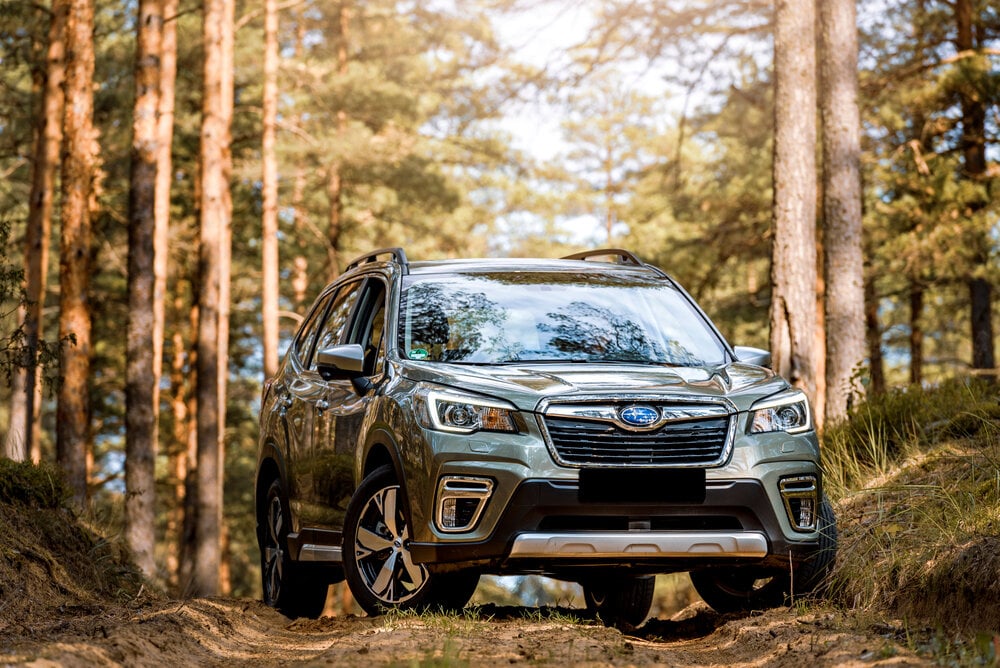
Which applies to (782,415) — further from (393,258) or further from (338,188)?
(338,188)

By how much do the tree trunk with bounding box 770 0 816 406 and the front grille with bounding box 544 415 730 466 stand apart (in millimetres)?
7502

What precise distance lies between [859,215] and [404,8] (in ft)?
81.4

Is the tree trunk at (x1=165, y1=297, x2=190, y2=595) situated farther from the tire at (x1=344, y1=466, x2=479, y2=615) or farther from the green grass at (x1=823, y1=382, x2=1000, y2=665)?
the tire at (x1=344, y1=466, x2=479, y2=615)

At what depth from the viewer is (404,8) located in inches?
1487

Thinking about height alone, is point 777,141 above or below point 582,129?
below

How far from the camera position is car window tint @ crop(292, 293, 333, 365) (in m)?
9.25

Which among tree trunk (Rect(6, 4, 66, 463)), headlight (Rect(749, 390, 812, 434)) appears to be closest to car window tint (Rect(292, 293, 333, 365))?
headlight (Rect(749, 390, 812, 434))

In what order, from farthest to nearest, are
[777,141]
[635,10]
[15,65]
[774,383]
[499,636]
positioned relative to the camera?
[15,65], [635,10], [777,141], [774,383], [499,636]

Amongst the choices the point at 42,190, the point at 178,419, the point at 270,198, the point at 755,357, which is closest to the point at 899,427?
the point at 755,357

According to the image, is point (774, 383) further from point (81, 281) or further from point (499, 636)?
point (81, 281)

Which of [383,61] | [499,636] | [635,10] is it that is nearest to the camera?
[499,636]

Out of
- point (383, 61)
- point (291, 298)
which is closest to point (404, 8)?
point (383, 61)

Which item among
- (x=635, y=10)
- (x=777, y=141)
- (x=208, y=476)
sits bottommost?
(x=208, y=476)

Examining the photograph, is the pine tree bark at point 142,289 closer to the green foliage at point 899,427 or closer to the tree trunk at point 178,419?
the green foliage at point 899,427
